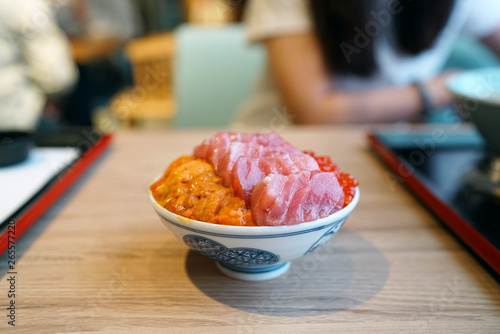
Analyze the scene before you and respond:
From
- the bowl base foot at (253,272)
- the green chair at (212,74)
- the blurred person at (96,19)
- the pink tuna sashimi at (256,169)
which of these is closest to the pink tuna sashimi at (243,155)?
the pink tuna sashimi at (256,169)

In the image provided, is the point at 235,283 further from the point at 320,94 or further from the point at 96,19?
the point at 96,19

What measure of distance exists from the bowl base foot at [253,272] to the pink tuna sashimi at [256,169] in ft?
0.38

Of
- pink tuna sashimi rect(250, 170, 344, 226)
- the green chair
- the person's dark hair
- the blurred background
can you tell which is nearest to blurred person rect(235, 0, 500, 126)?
the person's dark hair

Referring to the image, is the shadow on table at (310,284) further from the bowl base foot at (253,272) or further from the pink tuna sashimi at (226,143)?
the pink tuna sashimi at (226,143)

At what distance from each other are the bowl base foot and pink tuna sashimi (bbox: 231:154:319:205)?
0.11 metres

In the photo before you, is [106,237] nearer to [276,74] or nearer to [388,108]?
[276,74]

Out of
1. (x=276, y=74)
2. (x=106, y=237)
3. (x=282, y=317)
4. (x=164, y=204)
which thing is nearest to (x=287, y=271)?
(x=282, y=317)

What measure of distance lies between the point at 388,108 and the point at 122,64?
Result: 2703 mm

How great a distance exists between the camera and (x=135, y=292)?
1.69 feet

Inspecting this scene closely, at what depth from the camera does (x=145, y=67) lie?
2051 millimetres

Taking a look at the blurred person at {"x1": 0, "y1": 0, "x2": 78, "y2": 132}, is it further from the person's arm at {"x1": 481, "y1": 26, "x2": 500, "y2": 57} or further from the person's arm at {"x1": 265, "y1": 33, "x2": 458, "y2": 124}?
the person's arm at {"x1": 481, "y1": 26, "x2": 500, "y2": 57}

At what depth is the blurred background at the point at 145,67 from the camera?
1692 millimetres

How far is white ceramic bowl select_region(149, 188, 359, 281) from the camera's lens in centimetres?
44

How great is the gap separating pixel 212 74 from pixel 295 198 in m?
1.34
